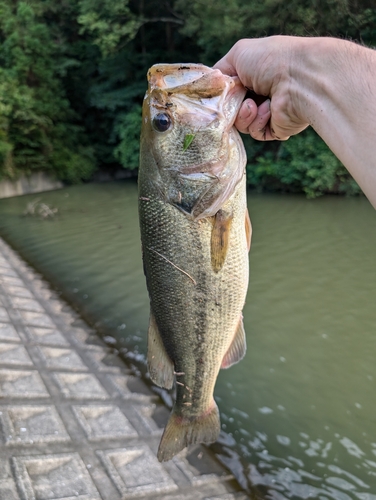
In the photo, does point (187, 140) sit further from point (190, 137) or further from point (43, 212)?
point (43, 212)

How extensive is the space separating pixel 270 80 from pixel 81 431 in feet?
8.81

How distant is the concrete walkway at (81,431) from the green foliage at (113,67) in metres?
10.3

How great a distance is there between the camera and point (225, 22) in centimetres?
1266

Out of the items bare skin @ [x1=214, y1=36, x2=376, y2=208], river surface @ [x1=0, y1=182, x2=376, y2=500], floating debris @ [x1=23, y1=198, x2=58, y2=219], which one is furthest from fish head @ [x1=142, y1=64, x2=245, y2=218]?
floating debris @ [x1=23, y1=198, x2=58, y2=219]

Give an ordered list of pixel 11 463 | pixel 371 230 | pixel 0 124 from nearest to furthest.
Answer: pixel 11 463
pixel 371 230
pixel 0 124

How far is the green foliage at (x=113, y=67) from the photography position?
1230 cm

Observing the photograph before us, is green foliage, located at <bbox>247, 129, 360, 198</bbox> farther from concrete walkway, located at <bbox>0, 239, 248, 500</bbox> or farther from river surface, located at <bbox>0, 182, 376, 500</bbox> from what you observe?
concrete walkway, located at <bbox>0, 239, 248, 500</bbox>

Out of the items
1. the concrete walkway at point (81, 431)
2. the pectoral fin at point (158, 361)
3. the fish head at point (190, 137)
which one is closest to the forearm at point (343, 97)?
the fish head at point (190, 137)

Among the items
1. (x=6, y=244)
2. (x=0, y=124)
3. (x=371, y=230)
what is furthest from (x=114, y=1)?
(x=371, y=230)

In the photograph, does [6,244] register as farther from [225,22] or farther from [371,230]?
[225,22]

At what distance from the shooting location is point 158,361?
1.91m

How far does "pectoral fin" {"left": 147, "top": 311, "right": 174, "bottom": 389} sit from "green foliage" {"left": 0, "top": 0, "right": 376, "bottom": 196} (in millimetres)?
11542

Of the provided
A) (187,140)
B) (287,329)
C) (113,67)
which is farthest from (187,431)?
(113,67)

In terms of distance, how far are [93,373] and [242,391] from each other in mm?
1431
